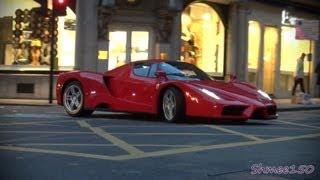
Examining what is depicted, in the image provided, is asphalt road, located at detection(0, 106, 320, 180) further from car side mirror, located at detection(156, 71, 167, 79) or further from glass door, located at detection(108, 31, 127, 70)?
glass door, located at detection(108, 31, 127, 70)

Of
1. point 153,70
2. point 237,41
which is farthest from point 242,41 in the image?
point 153,70

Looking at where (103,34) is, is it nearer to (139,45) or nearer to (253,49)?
(139,45)

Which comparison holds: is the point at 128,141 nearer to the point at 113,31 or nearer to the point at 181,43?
the point at 113,31

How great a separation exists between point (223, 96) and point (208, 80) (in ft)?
3.33

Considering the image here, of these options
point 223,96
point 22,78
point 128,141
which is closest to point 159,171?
point 128,141

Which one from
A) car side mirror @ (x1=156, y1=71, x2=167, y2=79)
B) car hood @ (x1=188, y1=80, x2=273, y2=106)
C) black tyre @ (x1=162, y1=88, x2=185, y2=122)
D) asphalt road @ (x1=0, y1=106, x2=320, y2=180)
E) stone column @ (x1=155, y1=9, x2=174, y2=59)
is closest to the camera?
asphalt road @ (x1=0, y1=106, x2=320, y2=180)

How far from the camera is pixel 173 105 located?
1277 cm

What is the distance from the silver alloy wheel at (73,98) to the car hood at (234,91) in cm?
281

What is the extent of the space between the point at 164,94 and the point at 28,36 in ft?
34.1

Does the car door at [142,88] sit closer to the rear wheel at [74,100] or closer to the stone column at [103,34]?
the rear wheel at [74,100]

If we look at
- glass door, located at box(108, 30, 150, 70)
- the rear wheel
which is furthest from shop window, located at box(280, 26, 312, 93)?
the rear wheel

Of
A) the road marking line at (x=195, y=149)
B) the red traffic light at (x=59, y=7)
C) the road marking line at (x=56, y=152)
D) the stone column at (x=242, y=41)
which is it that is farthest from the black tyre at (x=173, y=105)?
the stone column at (x=242, y=41)

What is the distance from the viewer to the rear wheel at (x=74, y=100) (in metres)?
14.4

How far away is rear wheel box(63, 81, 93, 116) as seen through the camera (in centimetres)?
1435
